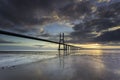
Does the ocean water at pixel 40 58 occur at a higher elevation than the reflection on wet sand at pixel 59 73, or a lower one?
higher

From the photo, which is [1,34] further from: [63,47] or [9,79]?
[63,47]

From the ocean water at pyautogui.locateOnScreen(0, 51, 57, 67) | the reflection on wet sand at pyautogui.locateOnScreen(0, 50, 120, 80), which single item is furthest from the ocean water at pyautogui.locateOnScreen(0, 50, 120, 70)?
the reflection on wet sand at pyautogui.locateOnScreen(0, 50, 120, 80)

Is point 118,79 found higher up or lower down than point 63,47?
lower down

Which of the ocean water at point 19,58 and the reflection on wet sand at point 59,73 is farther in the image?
the ocean water at point 19,58

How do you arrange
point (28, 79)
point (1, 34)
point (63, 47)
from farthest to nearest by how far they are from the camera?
point (63, 47) → point (1, 34) → point (28, 79)

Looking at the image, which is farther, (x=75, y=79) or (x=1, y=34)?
(x=1, y=34)

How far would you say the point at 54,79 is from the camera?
6176 millimetres

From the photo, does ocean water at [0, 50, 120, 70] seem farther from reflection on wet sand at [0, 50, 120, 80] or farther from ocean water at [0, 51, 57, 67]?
reflection on wet sand at [0, 50, 120, 80]

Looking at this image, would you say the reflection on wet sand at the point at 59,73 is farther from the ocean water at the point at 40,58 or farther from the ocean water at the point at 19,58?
the ocean water at the point at 19,58

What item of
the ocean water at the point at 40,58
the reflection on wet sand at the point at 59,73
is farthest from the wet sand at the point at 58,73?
the ocean water at the point at 40,58

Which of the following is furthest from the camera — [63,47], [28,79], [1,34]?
[63,47]

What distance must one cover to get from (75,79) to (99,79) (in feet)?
2.62

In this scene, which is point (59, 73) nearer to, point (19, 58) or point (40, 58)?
point (40, 58)

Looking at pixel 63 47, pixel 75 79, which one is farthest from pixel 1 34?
pixel 63 47
